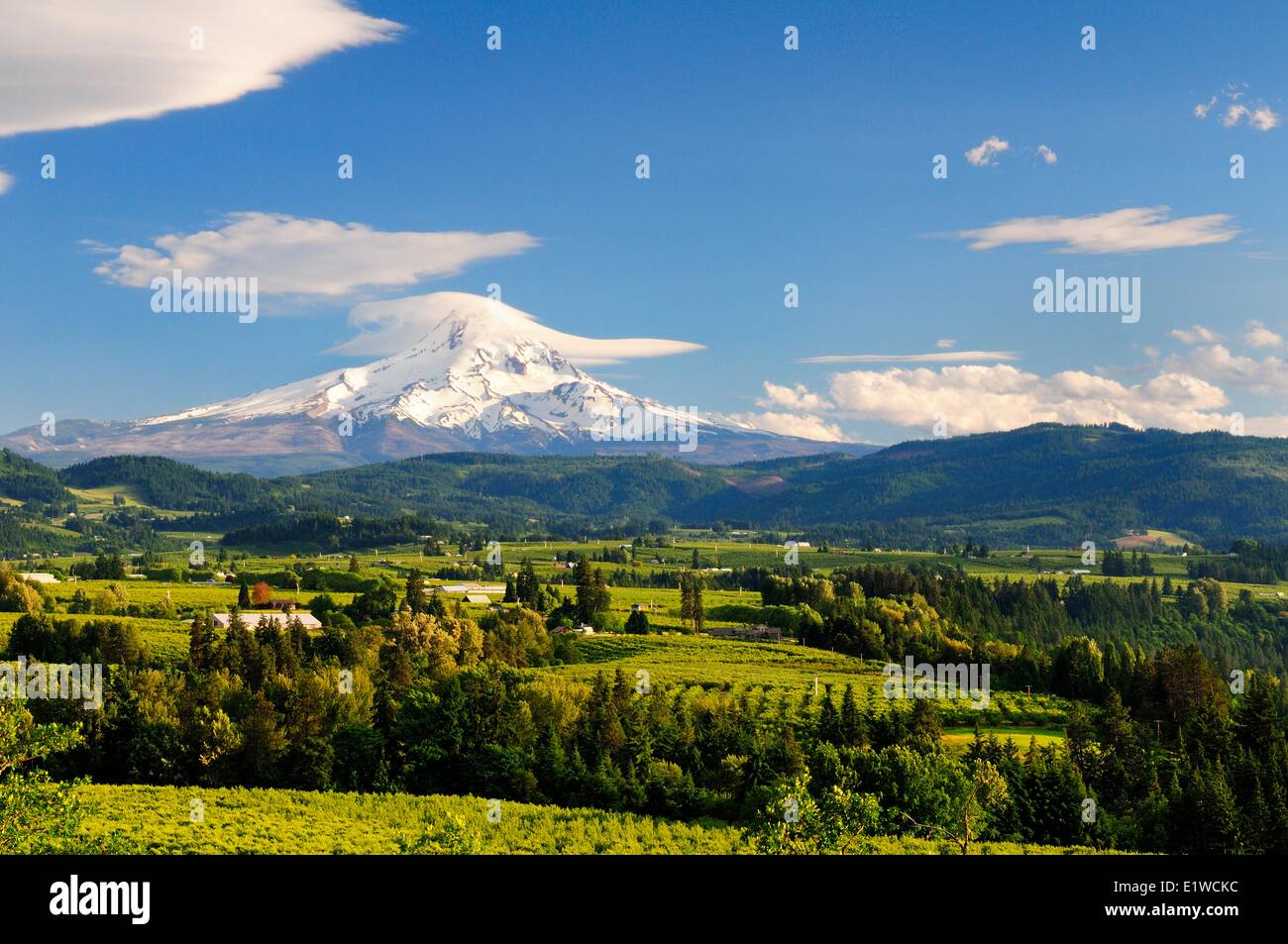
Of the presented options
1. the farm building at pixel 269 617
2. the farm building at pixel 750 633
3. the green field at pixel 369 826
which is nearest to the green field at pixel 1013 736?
the green field at pixel 369 826

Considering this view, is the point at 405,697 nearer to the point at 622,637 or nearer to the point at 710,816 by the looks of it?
the point at 710,816

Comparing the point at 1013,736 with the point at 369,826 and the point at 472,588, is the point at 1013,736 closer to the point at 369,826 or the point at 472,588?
the point at 369,826

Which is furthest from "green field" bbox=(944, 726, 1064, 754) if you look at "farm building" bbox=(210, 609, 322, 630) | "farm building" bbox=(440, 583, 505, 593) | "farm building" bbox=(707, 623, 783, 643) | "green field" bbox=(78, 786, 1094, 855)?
"farm building" bbox=(440, 583, 505, 593)

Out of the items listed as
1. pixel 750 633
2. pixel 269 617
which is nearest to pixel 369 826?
pixel 269 617

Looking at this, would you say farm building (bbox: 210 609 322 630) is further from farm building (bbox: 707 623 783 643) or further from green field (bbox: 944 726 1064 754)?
green field (bbox: 944 726 1064 754)

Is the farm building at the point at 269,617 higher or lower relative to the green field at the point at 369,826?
higher

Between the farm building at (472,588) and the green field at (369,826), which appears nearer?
the green field at (369,826)

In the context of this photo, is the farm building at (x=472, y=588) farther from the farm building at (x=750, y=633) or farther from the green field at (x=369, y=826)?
the green field at (x=369, y=826)

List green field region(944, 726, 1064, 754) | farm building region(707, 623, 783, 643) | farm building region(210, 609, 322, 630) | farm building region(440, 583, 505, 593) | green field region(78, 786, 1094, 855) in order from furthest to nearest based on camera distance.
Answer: farm building region(440, 583, 505, 593), farm building region(707, 623, 783, 643), farm building region(210, 609, 322, 630), green field region(944, 726, 1064, 754), green field region(78, 786, 1094, 855)

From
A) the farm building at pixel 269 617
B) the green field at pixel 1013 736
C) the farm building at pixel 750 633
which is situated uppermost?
the farm building at pixel 269 617
